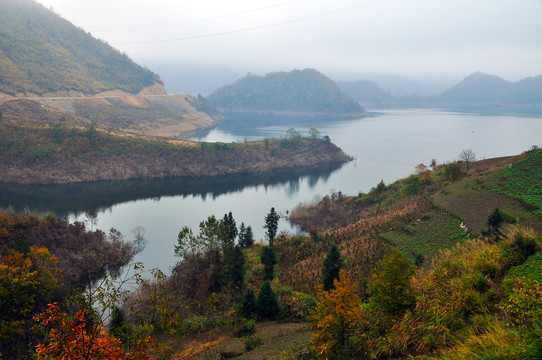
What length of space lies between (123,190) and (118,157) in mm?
10411

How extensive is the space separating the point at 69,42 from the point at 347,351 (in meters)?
146

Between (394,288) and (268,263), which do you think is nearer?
(394,288)

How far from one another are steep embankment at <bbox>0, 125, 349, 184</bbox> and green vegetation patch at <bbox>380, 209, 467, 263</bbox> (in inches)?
1810

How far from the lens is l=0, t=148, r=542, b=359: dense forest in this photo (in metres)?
5.65

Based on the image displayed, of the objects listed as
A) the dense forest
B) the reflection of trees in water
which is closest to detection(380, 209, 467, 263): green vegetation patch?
the dense forest

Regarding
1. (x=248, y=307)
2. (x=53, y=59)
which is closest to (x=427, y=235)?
(x=248, y=307)

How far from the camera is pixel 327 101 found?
16875cm

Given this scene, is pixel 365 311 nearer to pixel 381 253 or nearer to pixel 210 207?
pixel 381 253

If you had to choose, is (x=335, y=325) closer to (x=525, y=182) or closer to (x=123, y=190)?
(x=525, y=182)

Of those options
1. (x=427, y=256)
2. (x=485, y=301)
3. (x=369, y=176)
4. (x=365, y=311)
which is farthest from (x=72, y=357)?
(x=369, y=176)

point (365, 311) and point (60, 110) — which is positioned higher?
point (60, 110)

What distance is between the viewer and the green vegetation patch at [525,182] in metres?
19.3

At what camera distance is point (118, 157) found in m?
60.2

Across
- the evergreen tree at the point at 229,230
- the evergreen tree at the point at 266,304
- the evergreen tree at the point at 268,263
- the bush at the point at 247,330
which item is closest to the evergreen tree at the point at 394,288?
the bush at the point at 247,330
